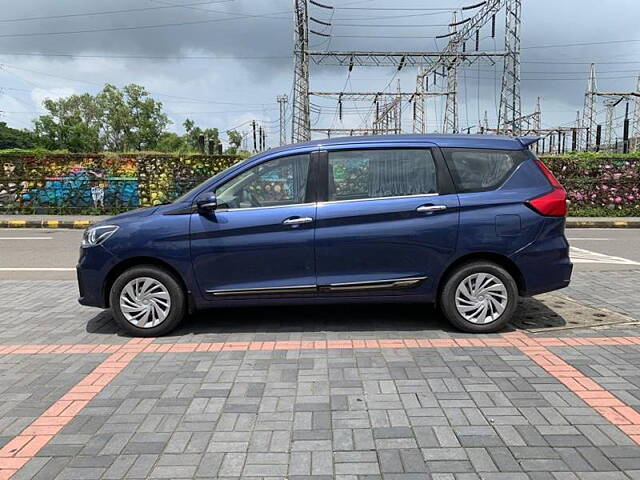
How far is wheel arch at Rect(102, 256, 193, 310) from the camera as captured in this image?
508 centimetres

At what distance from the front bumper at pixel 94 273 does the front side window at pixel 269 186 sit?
120 cm

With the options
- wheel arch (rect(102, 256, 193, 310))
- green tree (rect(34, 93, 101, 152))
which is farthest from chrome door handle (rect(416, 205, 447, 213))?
green tree (rect(34, 93, 101, 152))

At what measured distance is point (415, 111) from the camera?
40.9 meters

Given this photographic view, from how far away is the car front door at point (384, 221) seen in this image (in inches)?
195

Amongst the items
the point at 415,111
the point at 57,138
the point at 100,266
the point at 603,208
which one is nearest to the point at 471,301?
the point at 100,266

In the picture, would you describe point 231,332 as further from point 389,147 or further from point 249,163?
point 389,147

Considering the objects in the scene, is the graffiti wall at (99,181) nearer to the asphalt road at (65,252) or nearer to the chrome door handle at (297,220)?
the asphalt road at (65,252)

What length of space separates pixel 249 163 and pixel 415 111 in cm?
3772

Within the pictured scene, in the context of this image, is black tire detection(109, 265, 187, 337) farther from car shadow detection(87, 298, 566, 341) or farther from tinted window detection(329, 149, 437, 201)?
tinted window detection(329, 149, 437, 201)

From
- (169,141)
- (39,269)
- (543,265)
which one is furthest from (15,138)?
(543,265)

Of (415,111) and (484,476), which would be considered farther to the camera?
(415,111)

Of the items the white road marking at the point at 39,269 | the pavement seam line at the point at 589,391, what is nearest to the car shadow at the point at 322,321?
the pavement seam line at the point at 589,391

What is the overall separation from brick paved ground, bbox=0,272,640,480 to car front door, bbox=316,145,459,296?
0.58m

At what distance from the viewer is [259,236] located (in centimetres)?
495
